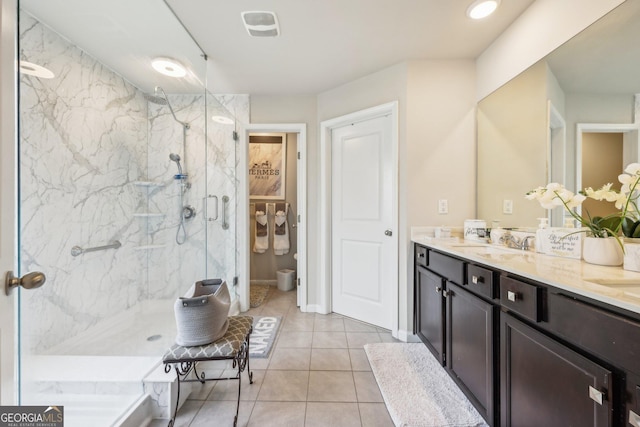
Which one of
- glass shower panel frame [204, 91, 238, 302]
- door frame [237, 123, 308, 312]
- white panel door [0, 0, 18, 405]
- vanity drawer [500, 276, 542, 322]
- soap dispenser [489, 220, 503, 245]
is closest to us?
white panel door [0, 0, 18, 405]

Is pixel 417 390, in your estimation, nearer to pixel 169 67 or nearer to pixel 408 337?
pixel 408 337

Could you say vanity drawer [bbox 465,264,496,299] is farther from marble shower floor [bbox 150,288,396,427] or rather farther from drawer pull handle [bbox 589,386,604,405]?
marble shower floor [bbox 150,288,396,427]

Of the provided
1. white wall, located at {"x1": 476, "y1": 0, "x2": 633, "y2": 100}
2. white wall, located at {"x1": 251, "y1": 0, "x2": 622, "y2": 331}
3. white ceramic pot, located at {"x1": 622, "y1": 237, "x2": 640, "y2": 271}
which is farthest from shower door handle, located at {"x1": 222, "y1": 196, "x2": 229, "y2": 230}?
white ceramic pot, located at {"x1": 622, "y1": 237, "x2": 640, "y2": 271}

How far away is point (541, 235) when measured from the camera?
→ 1.42 m

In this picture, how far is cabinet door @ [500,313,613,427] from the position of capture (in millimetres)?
706

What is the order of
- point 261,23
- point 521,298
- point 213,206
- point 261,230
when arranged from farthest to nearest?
1. point 261,230
2. point 213,206
3. point 261,23
4. point 521,298

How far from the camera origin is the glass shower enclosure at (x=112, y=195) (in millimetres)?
1367

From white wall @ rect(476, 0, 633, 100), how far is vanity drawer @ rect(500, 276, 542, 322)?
136cm

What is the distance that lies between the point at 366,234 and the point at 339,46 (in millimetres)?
1639

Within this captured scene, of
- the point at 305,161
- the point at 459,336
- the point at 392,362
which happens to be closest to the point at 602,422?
the point at 459,336

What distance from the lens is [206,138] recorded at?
2.50 metres

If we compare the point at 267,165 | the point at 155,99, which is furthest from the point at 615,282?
the point at 267,165

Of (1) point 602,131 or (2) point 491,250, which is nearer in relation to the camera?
(1) point 602,131

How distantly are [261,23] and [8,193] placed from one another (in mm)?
1682
